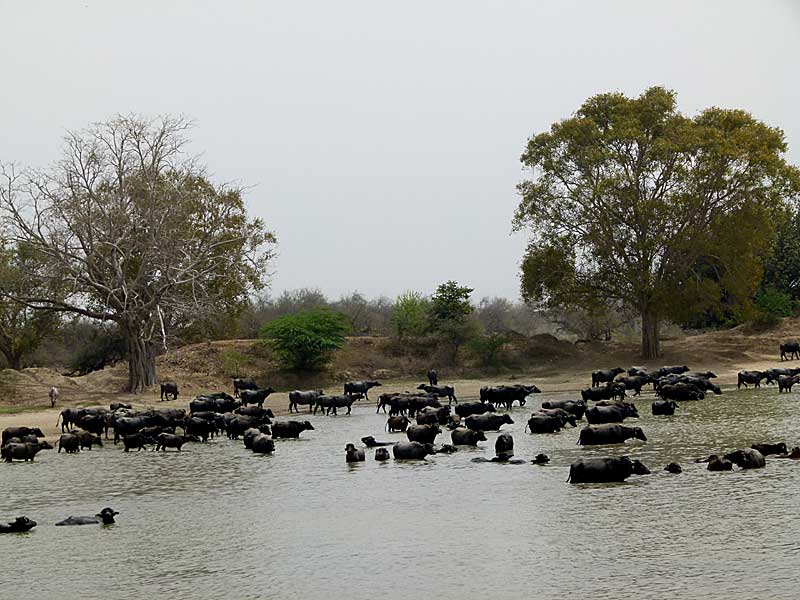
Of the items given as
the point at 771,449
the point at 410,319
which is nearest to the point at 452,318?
the point at 410,319

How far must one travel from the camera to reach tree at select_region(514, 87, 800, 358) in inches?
1838

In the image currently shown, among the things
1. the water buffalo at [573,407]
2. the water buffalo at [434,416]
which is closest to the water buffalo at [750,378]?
the water buffalo at [573,407]

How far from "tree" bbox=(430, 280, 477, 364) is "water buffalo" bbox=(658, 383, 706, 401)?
2027 centimetres

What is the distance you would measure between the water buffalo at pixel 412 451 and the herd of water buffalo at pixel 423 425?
21mm

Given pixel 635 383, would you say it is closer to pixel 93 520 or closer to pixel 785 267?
pixel 93 520

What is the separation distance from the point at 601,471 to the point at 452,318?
3654cm

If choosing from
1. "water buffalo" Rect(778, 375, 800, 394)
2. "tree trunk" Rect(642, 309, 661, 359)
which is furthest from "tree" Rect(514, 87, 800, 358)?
"water buffalo" Rect(778, 375, 800, 394)

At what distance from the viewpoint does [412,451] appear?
70.4 ft

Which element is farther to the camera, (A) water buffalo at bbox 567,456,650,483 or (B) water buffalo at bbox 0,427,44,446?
(B) water buffalo at bbox 0,427,44,446

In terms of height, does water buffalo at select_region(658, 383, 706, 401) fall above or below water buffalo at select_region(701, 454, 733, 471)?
above

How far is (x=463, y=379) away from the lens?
4909cm

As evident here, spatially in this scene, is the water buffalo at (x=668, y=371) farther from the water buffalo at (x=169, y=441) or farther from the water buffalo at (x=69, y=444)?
the water buffalo at (x=69, y=444)

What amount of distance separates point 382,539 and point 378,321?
63.9m

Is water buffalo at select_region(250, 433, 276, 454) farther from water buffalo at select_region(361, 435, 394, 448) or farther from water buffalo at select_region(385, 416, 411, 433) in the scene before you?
water buffalo at select_region(385, 416, 411, 433)
